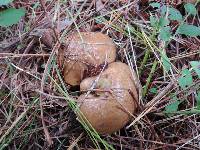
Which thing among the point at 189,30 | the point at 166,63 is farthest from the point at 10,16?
the point at 189,30

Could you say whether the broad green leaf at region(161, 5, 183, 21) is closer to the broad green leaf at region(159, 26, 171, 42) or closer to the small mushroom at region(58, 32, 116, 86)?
the broad green leaf at region(159, 26, 171, 42)

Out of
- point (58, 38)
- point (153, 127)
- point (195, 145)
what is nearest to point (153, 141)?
point (153, 127)

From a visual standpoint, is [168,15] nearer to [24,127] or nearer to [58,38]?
[58,38]

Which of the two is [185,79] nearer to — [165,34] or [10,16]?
[165,34]

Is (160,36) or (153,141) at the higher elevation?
(160,36)

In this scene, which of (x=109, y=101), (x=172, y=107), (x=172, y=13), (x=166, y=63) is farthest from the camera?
(x=172, y=13)

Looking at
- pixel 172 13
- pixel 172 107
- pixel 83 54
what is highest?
pixel 172 13
